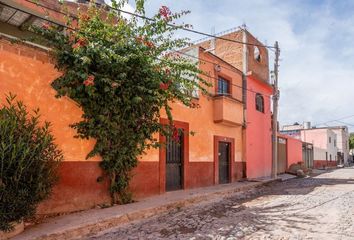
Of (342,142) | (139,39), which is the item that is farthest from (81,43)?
(342,142)

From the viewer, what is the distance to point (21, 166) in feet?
18.6

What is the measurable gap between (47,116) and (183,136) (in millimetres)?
5868

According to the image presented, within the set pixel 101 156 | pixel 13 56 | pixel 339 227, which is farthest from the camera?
pixel 101 156

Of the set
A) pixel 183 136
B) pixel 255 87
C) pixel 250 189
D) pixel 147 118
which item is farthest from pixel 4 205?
pixel 255 87

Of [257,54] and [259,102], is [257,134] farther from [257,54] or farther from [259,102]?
[257,54]

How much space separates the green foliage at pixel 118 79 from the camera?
7656 mm

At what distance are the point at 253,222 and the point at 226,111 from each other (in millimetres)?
7643

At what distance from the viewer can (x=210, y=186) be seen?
13.4 m

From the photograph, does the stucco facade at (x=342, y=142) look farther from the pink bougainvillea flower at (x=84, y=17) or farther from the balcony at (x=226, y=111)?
the pink bougainvillea flower at (x=84, y=17)

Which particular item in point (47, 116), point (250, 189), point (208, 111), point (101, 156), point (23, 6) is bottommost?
point (250, 189)

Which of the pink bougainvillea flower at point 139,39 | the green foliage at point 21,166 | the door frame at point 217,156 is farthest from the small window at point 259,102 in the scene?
the green foliage at point 21,166

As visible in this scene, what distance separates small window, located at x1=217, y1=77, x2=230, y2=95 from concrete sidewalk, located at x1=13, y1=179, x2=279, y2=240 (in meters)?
6.00

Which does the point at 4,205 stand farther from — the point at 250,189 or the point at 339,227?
the point at 250,189

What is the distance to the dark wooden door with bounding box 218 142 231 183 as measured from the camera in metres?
14.9
